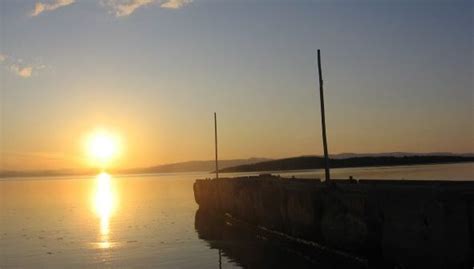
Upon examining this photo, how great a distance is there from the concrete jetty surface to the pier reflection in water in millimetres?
443

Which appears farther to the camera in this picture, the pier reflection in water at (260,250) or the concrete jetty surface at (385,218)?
the pier reflection in water at (260,250)

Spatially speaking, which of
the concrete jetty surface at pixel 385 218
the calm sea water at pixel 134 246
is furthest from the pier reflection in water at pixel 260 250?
the concrete jetty surface at pixel 385 218

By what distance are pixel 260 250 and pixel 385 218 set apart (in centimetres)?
746

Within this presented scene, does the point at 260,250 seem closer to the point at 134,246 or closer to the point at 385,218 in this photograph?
the point at 134,246

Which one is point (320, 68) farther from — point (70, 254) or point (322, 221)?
point (70, 254)

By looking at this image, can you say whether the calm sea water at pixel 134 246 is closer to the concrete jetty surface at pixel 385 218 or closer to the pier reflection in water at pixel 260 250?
the pier reflection in water at pixel 260 250

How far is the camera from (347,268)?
16.8 meters

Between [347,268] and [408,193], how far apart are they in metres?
3.75

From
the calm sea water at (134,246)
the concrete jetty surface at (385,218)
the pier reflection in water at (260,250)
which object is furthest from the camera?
the calm sea water at (134,246)

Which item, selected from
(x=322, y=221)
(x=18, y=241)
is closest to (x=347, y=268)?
(x=322, y=221)

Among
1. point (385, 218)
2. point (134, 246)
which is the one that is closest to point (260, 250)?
point (134, 246)

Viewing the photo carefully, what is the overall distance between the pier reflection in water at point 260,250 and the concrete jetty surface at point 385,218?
443 millimetres

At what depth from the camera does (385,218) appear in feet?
50.9

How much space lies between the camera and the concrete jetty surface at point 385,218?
12.9 m
